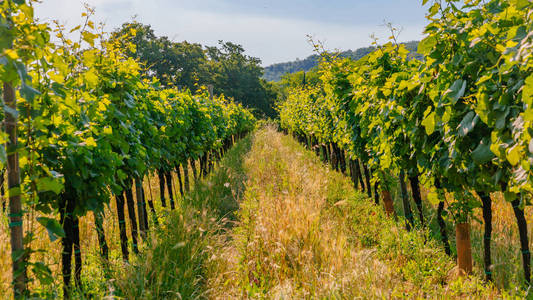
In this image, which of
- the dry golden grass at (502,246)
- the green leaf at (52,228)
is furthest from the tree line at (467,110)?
the green leaf at (52,228)

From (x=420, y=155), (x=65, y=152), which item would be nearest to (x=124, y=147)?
(x=65, y=152)

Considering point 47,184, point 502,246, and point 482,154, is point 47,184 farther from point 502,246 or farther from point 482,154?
point 502,246

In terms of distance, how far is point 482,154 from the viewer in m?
2.38

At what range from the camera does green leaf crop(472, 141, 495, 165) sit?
7.72ft

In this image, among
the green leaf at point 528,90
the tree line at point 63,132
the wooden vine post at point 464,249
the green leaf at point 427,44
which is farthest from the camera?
the wooden vine post at point 464,249

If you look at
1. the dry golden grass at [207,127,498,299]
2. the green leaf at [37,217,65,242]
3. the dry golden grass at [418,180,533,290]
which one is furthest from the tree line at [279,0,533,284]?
the green leaf at [37,217,65,242]

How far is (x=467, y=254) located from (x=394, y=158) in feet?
4.18

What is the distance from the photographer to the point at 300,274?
3404mm

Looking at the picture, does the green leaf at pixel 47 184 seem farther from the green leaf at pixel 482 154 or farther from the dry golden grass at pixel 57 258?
the green leaf at pixel 482 154

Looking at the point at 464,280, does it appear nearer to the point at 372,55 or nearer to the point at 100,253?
the point at 372,55

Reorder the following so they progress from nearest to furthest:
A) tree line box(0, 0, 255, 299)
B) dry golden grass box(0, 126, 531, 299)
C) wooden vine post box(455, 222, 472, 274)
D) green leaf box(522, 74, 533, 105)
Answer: green leaf box(522, 74, 533, 105) < tree line box(0, 0, 255, 299) < dry golden grass box(0, 126, 531, 299) < wooden vine post box(455, 222, 472, 274)

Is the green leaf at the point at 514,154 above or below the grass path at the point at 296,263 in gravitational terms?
above

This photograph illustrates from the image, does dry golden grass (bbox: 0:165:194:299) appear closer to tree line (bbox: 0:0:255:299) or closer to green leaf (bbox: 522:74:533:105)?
tree line (bbox: 0:0:255:299)

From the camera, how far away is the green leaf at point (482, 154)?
235 cm
